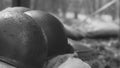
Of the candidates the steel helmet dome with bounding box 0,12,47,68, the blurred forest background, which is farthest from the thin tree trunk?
the blurred forest background

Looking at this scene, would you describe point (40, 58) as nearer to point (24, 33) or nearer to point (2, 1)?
point (24, 33)

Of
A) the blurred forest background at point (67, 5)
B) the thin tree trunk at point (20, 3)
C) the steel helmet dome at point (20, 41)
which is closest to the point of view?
the steel helmet dome at point (20, 41)

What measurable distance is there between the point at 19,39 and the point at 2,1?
186cm

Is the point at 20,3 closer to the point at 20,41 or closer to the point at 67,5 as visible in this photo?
the point at 20,41

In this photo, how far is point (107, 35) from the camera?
551cm

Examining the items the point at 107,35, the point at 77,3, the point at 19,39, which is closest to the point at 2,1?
the point at 19,39

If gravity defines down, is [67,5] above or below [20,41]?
below

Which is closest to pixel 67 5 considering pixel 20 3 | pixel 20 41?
pixel 20 3

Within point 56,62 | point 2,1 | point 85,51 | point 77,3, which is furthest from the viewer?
point 77,3

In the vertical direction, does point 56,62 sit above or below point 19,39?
below

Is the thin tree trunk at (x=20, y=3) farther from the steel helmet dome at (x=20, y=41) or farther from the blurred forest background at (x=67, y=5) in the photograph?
the blurred forest background at (x=67, y=5)

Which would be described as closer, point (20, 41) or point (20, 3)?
point (20, 41)

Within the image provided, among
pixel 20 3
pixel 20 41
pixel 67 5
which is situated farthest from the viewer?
pixel 67 5

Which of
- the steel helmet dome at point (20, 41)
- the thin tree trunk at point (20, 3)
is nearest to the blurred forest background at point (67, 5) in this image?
the thin tree trunk at point (20, 3)
